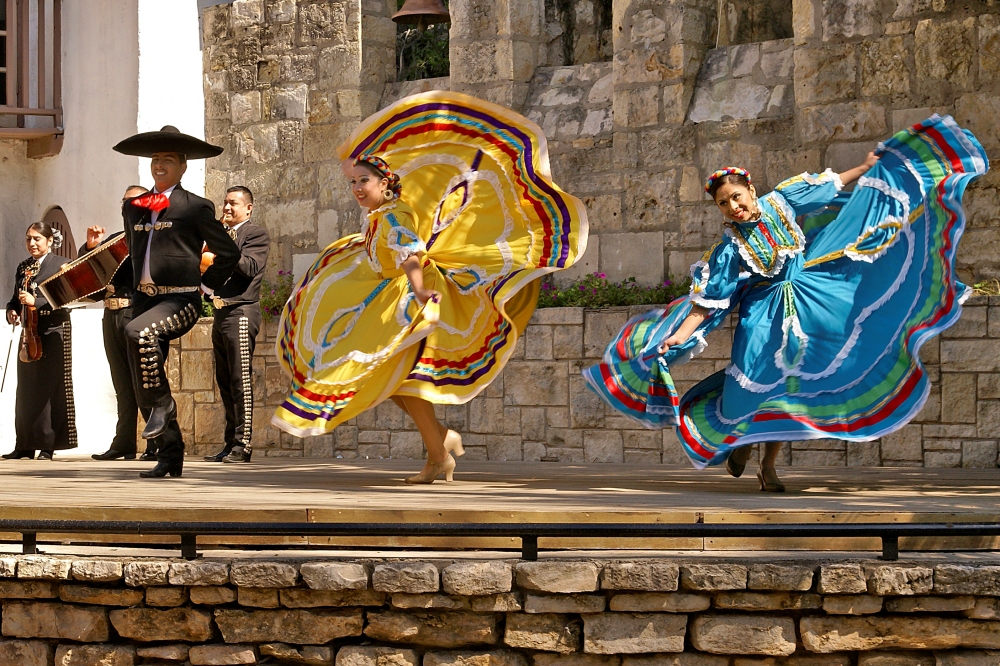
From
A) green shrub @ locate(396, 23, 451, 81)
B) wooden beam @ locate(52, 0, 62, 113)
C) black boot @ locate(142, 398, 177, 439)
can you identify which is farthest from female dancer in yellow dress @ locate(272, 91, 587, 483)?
green shrub @ locate(396, 23, 451, 81)

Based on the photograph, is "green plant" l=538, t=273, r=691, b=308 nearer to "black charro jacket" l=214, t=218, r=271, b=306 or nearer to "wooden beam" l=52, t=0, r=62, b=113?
"black charro jacket" l=214, t=218, r=271, b=306

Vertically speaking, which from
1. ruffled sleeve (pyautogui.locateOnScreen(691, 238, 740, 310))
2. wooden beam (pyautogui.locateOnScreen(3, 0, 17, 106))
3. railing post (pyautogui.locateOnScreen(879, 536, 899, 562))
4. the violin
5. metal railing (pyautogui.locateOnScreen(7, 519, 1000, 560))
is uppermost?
wooden beam (pyautogui.locateOnScreen(3, 0, 17, 106))

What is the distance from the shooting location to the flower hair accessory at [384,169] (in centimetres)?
805

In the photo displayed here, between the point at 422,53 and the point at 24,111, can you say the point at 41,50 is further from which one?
the point at 422,53

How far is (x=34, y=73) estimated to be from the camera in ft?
47.0

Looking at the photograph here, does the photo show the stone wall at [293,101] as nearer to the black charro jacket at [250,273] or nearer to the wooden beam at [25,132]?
the wooden beam at [25,132]

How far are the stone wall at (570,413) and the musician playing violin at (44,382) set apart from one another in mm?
1137

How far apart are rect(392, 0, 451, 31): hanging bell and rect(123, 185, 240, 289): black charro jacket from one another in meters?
4.54

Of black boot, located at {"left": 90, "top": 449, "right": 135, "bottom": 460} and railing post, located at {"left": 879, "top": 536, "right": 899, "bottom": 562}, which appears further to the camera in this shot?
black boot, located at {"left": 90, "top": 449, "right": 135, "bottom": 460}

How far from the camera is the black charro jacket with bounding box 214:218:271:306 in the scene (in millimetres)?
10719

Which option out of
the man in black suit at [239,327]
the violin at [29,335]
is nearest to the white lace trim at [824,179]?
the man in black suit at [239,327]

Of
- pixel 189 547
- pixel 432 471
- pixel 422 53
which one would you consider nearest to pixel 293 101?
pixel 422 53

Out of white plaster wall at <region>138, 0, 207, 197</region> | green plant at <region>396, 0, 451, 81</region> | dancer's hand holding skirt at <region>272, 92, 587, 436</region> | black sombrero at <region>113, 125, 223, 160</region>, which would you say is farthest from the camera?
green plant at <region>396, 0, 451, 81</region>

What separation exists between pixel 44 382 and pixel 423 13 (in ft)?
14.1
